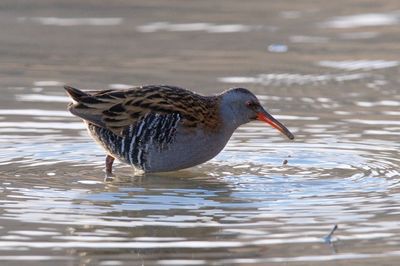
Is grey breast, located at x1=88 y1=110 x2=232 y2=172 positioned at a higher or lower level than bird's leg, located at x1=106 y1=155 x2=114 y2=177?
higher

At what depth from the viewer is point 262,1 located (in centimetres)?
2136

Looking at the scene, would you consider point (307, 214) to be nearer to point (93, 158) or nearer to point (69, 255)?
point (69, 255)

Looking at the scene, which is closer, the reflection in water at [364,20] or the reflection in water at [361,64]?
the reflection in water at [361,64]

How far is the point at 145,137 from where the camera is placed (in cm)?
1202

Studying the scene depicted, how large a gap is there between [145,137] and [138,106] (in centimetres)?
32

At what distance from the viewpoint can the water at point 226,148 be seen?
30.5 ft

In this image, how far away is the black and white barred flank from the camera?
12.0 metres

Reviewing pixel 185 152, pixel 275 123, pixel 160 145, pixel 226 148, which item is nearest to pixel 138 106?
pixel 160 145

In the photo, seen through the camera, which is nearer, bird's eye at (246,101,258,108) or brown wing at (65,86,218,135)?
brown wing at (65,86,218,135)

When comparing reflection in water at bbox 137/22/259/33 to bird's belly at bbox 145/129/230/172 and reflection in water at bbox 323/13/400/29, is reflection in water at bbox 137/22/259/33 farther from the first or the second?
bird's belly at bbox 145/129/230/172

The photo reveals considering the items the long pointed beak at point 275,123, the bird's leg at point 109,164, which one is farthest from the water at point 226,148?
the long pointed beak at point 275,123

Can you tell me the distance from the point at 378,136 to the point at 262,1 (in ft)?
27.1

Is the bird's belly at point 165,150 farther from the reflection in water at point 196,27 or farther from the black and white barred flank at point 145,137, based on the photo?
the reflection in water at point 196,27

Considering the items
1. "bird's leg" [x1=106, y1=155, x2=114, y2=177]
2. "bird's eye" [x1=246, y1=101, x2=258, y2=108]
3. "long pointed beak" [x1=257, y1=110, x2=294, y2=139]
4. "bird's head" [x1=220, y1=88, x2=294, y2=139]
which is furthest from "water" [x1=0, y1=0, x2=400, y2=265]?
"bird's eye" [x1=246, y1=101, x2=258, y2=108]
